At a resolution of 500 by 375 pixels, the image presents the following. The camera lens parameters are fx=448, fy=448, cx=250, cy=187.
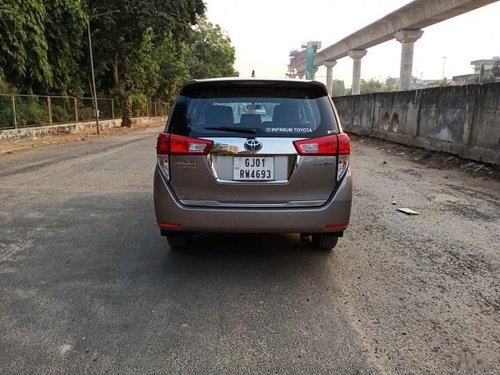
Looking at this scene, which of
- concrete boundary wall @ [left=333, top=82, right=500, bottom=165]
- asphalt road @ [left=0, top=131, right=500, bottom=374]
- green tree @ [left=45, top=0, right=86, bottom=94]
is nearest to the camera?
asphalt road @ [left=0, top=131, right=500, bottom=374]

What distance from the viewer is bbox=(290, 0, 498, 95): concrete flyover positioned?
1093 inches

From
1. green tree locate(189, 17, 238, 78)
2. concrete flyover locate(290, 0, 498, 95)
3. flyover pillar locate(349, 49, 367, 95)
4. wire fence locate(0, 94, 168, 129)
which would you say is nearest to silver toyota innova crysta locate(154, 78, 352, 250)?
wire fence locate(0, 94, 168, 129)

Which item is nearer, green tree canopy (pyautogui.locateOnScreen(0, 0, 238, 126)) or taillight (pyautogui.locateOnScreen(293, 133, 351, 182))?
taillight (pyautogui.locateOnScreen(293, 133, 351, 182))

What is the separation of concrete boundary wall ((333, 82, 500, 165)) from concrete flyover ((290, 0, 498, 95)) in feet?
48.2

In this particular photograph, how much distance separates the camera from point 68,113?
2498 centimetres

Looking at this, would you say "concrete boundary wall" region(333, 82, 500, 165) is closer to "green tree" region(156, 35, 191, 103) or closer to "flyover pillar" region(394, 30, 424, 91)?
"flyover pillar" region(394, 30, 424, 91)

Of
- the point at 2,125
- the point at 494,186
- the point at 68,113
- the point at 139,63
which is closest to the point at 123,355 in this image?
the point at 494,186

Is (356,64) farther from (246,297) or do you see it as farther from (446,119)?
(246,297)

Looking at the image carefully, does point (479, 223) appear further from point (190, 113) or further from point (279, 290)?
point (190, 113)

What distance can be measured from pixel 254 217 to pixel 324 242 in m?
1.15

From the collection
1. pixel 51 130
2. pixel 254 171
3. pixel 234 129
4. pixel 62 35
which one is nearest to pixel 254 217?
pixel 254 171

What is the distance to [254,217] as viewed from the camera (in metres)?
3.86

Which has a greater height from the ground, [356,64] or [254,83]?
[356,64]

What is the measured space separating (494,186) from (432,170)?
7.19 ft
